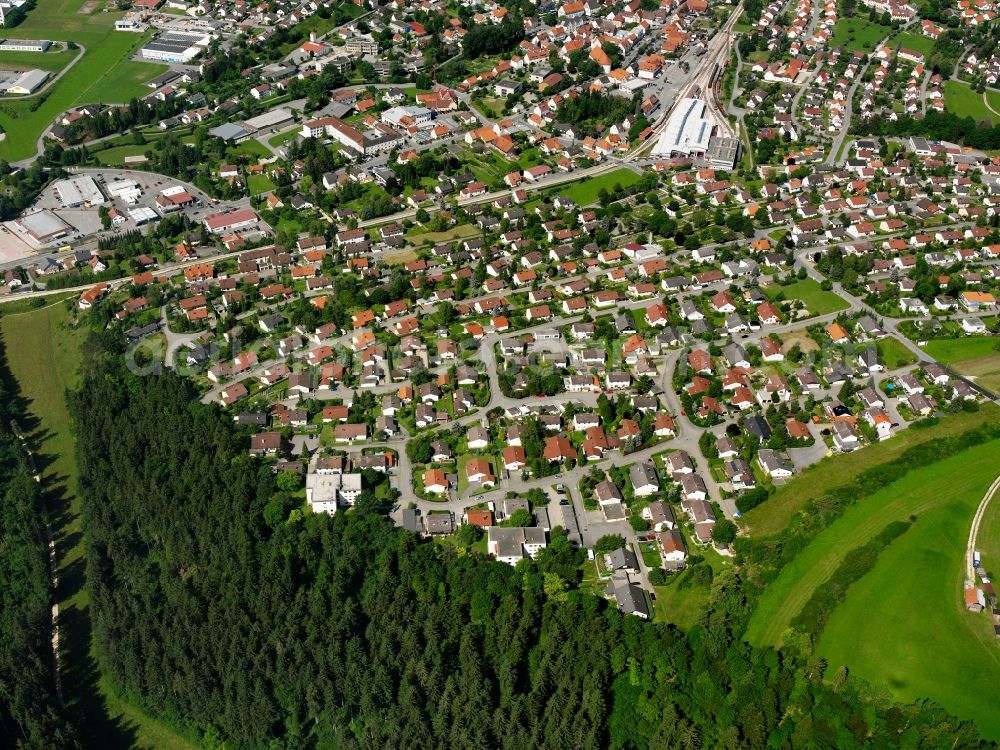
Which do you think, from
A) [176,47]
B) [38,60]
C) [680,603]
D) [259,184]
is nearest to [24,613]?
[680,603]

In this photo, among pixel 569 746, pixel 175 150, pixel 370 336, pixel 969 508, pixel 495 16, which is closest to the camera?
pixel 569 746

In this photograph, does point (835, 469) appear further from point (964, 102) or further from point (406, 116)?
point (964, 102)

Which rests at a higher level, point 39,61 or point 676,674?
point 676,674

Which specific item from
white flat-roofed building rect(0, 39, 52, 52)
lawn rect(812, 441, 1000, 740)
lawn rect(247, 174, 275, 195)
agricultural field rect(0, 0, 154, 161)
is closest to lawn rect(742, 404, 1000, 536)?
lawn rect(812, 441, 1000, 740)

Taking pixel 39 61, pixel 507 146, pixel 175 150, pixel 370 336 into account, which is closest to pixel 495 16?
pixel 507 146

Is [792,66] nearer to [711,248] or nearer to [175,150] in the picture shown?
[711,248]

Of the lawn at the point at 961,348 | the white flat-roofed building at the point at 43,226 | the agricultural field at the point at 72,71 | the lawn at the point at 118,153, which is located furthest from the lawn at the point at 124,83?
the lawn at the point at 961,348

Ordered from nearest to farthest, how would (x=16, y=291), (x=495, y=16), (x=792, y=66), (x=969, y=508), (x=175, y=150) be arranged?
(x=969, y=508) < (x=16, y=291) < (x=175, y=150) < (x=792, y=66) < (x=495, y=16)
